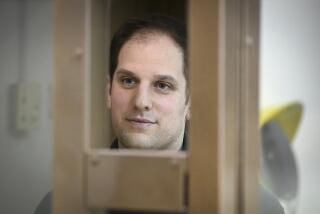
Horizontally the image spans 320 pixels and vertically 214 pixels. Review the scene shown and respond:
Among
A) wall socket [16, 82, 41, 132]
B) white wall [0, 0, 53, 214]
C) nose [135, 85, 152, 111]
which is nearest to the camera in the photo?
nose [135, 85, 152, 111]

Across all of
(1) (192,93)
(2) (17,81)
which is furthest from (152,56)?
(2) (17,81)

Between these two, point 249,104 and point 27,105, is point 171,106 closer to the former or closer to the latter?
point 249,104

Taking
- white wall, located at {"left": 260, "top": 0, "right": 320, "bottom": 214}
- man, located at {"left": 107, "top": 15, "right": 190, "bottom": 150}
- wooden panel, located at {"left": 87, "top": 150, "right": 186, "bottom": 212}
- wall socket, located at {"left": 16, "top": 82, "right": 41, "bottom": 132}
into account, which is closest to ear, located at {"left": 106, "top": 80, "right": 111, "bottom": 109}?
man, located at {"left": 107, "top": 15, "right": 190, "bottom": 150}

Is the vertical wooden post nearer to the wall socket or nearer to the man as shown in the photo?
the man

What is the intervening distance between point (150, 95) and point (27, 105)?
517 mm

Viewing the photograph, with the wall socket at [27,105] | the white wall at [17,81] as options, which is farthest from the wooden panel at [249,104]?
the wall socket at [27,105]

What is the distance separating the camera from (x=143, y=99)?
593 mm

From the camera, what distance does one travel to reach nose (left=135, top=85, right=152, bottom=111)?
23.4 inches

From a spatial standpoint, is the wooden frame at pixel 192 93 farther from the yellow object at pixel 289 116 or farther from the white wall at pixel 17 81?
the yellow object at pixel 289 116

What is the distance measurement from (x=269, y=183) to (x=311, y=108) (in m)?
0.35

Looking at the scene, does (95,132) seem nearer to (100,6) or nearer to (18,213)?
(100,6)

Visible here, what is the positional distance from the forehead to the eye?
0.04ft

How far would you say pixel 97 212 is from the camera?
53 centimetres

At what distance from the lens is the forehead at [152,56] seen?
611 millimetres
